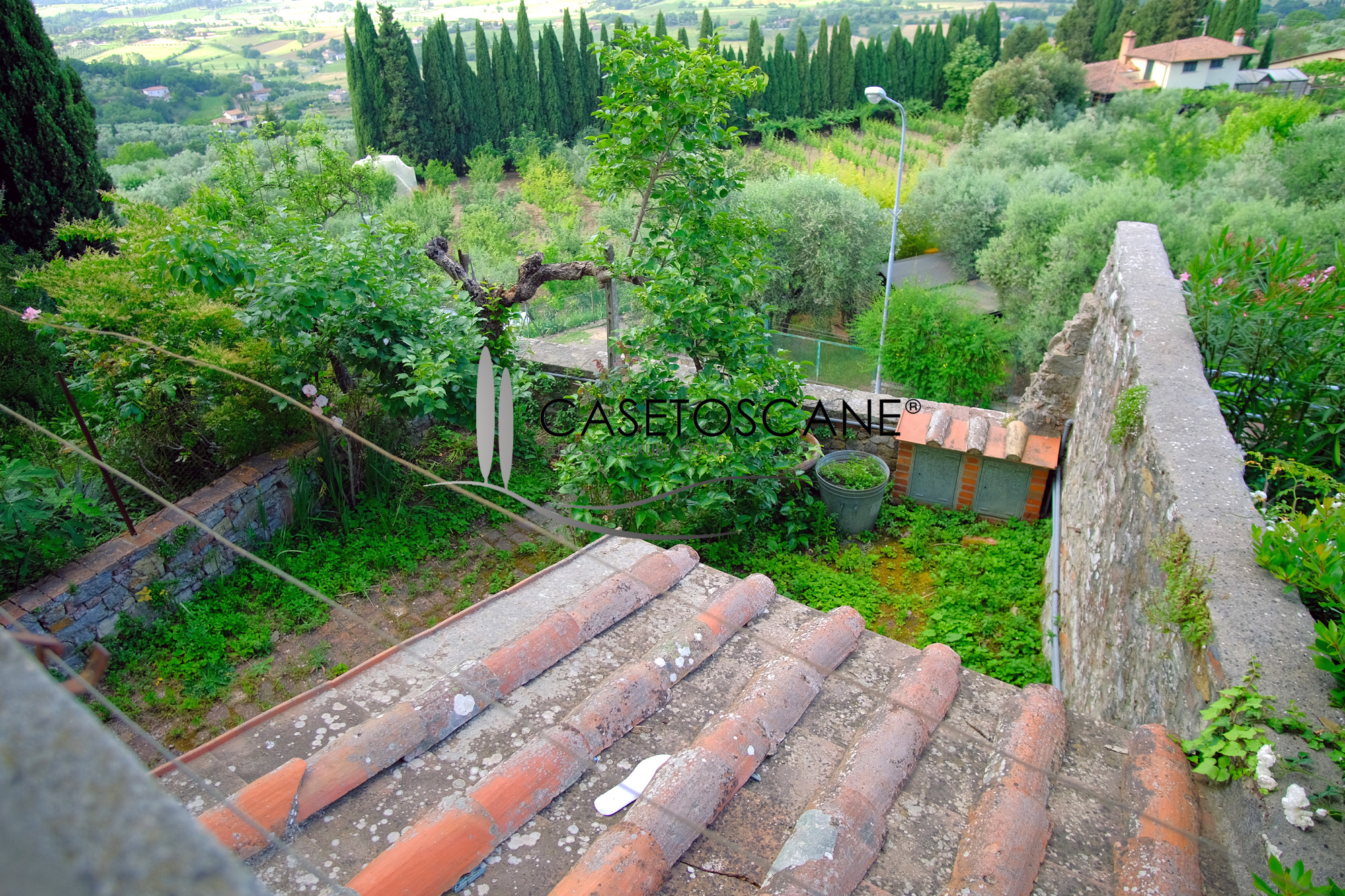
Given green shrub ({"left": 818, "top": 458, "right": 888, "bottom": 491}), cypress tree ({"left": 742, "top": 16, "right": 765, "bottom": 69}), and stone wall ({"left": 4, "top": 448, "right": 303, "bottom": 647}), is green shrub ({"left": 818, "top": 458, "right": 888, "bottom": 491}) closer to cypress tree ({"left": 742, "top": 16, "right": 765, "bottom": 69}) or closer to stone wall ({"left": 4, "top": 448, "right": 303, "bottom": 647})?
stone wall ({"left": 4, "top": 448, "right": 303, "bottom": 647})

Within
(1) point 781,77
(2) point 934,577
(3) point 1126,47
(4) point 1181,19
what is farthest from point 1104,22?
(2) point 934,577

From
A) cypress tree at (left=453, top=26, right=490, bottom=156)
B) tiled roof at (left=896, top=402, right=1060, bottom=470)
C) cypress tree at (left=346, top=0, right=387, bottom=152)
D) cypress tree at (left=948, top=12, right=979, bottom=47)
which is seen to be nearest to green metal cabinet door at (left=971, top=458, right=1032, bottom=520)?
tiled roof at (left=896, top=402, right=1060, bottom=470)

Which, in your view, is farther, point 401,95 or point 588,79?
point 588,79

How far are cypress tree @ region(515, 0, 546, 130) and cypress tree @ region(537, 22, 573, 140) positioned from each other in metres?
0.20

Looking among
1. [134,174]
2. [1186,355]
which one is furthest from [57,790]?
[134,174]

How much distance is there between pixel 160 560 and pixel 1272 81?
40.1 metres

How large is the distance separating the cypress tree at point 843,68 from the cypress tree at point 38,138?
2601 centimetres

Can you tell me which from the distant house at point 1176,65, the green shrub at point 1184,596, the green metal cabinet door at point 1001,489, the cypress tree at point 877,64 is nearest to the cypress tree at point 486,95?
the cypress tree at point 877,64

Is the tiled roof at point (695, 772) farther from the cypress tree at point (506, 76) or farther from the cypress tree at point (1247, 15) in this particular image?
the cypress tree at point (1247, 15)

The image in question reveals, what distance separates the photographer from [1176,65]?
30.4 metres

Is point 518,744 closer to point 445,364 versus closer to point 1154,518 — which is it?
point 1154,518

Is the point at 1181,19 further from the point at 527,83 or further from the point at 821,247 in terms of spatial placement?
the point at 821,247

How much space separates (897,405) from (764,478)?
192cm

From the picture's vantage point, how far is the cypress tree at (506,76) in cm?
2414
